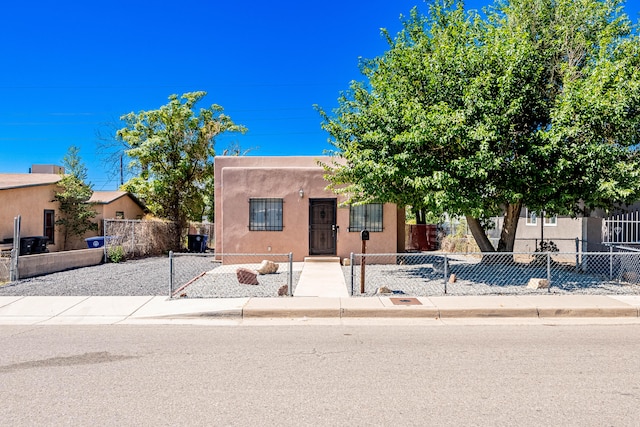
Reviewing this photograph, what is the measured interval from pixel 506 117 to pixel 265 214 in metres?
8.25

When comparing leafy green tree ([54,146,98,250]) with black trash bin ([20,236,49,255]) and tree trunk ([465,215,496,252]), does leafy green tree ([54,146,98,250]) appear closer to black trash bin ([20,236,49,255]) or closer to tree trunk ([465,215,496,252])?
black trash bin ([20,236,49,255])

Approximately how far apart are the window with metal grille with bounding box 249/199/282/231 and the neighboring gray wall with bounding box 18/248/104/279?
208 inches

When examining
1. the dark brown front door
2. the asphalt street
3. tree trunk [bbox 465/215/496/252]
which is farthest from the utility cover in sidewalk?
the dark brown front door

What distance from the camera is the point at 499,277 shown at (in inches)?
432

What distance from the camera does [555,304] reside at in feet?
25.5

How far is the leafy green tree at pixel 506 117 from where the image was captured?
916 centimetres

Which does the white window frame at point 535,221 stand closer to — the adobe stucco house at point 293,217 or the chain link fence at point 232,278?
the adobe stucco house at point 293,217

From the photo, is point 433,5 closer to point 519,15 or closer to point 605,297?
point 519,15

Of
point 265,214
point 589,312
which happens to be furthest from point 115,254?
point 589,312

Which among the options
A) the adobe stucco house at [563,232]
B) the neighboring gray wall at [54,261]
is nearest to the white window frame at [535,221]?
the adobe stucco house at [563,232]

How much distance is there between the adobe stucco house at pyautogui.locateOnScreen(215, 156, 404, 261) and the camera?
1434 cm

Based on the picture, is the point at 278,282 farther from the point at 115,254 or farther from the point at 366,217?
the point at 115,254

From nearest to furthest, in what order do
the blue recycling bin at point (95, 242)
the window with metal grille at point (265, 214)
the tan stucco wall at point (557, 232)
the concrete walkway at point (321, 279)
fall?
the concrete walkway at point (321, 279) → the window with metal grille at point (265, 214) → the blue recycling bin at point (95, 242) → the tan stucco wall at point (557, 232)

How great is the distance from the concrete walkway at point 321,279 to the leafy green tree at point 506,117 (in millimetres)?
2478
